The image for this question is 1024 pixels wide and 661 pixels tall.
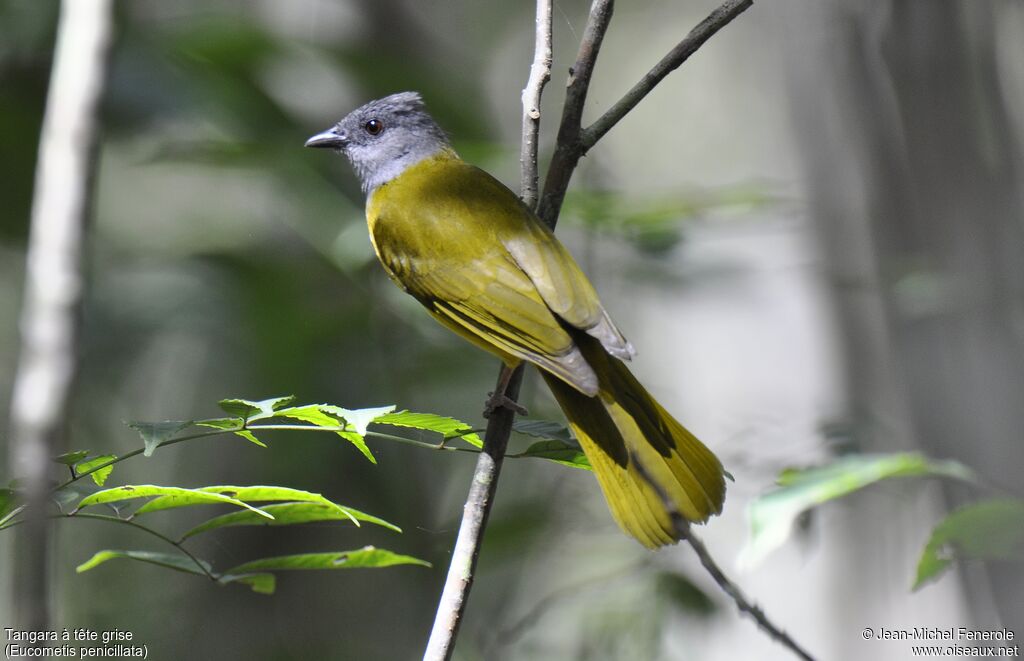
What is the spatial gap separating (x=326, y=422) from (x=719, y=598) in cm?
291

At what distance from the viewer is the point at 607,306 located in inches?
194

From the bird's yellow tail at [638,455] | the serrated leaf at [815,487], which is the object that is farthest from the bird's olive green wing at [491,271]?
the serrated leaf at [815,487]

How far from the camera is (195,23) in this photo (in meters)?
4.95

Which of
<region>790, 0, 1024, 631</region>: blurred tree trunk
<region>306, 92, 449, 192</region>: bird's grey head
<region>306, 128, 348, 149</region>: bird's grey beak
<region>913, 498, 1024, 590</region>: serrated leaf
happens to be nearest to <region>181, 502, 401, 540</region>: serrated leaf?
<region>913, 498, 1024, 590</region>: serrated leaf

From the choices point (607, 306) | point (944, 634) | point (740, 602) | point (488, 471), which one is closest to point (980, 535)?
point (740, 602)

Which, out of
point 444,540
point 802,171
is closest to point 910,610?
point 444,540

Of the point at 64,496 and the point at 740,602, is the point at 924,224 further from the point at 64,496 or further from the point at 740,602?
the point at 64,496

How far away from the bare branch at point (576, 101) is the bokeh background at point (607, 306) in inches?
41.1

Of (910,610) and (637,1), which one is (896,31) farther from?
(637,1)

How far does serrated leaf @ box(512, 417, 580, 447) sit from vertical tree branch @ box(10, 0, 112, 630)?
3.09 ft

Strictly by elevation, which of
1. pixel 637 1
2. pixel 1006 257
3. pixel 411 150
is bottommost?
pixel 1006 257

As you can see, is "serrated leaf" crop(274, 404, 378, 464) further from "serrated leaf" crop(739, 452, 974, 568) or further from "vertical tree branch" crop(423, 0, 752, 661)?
"serrated leaf" crop(739, 452, 974, 568)

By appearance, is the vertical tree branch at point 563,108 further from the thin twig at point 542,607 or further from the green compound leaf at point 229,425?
the thin twig at point 542,607

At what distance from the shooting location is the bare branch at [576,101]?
231 centimetres
